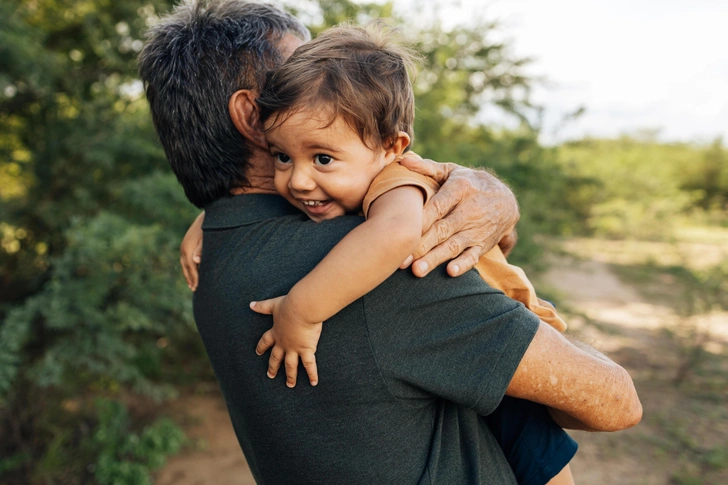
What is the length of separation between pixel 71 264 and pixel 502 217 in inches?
107

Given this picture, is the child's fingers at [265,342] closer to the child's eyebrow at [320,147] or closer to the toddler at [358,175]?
the toddler at [358,175]

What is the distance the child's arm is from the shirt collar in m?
0.29

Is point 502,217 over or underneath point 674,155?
over

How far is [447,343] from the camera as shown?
1.21 metres

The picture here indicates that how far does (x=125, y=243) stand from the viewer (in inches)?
123

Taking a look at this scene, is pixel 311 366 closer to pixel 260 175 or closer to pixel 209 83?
pixel 260 175

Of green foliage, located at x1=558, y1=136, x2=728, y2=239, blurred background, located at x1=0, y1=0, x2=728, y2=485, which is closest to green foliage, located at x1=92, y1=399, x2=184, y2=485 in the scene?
blurred background, located at x1=0, y1=0, x2=728, y2=485

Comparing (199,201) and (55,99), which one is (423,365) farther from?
(55,99)

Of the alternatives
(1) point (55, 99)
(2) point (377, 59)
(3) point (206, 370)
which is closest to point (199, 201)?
(2) point (377, 59)

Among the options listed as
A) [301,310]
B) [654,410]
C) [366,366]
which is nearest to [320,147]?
[301,310]

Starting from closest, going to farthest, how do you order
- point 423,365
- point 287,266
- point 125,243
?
1. point 423,365
2. point 287,266
3. point 125,243

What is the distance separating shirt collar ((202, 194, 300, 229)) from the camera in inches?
57.9

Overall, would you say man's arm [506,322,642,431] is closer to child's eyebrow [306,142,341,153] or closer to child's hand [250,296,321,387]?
child's hand [250,296,321,387]

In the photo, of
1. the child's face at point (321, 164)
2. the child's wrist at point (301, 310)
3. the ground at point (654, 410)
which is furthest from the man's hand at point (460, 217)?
the ground at point (654, 410)
